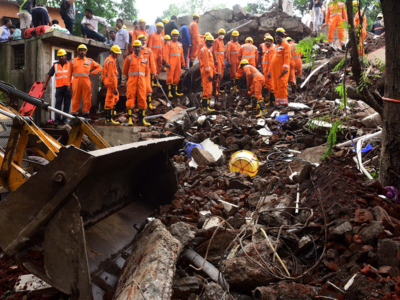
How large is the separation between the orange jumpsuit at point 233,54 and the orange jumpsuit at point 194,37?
1842 millimetres

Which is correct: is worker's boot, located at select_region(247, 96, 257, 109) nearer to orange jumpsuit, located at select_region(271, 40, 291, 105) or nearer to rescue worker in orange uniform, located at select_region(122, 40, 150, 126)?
orange jumpsuit, located at select_region(271, 40, 291, 105)

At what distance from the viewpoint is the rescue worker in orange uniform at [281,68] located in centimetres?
882

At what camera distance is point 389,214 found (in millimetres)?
2775

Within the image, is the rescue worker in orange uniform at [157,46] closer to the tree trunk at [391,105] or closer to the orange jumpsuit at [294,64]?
the orange jumpsuit at [294,64]

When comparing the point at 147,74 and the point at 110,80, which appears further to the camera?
the point at 147,74

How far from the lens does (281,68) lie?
9.02 meters

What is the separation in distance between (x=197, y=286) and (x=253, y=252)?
1.98 feet

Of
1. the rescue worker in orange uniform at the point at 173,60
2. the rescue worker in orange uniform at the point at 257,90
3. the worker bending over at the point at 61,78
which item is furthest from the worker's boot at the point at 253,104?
the worker bending over at the point at 61,78

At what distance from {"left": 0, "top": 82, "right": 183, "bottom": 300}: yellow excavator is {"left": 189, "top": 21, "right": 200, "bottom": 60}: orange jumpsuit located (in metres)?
10.5

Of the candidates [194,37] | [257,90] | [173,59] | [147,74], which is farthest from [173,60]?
[257,90]

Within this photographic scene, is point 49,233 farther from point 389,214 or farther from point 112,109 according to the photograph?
point 112,109

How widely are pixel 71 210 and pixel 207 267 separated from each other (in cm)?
135

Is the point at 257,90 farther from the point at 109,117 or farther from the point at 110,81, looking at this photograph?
the point at 109,117

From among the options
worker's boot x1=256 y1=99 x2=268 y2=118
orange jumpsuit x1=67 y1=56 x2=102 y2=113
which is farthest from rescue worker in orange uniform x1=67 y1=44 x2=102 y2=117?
worker's boot x1=256 y1=99 x2=268 y2=118
